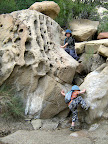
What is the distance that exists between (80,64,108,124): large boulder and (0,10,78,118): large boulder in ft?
2.28

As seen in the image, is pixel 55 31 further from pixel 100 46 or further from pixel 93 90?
pixel 93 90

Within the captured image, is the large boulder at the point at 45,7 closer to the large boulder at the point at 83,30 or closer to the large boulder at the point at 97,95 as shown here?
the large boulder at the point at 83,30

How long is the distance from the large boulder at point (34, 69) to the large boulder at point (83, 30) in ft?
8.41

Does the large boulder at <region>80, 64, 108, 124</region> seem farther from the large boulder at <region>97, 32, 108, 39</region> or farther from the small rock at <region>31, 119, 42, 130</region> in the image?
the large boulder at <region>97, 32, 108, 39</region>

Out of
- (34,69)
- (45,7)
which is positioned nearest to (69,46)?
(34,69)

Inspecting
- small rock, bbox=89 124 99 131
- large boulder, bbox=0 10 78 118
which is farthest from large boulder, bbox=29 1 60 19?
small rock, bbox=89 124 99 131

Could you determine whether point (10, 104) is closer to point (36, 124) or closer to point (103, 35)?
point (36, 124)

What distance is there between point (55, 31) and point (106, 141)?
4.03 meters

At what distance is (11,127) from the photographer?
4.41 metres

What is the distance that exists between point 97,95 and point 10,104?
2143 millimetres

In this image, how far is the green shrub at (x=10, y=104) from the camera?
459cm

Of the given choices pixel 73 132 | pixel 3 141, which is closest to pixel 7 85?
pixel 3 141

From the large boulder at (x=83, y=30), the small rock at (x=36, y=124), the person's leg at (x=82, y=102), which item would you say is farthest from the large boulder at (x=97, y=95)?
the large boulder at (x=83, y=30)

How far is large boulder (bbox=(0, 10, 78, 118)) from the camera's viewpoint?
4953 millimetres
